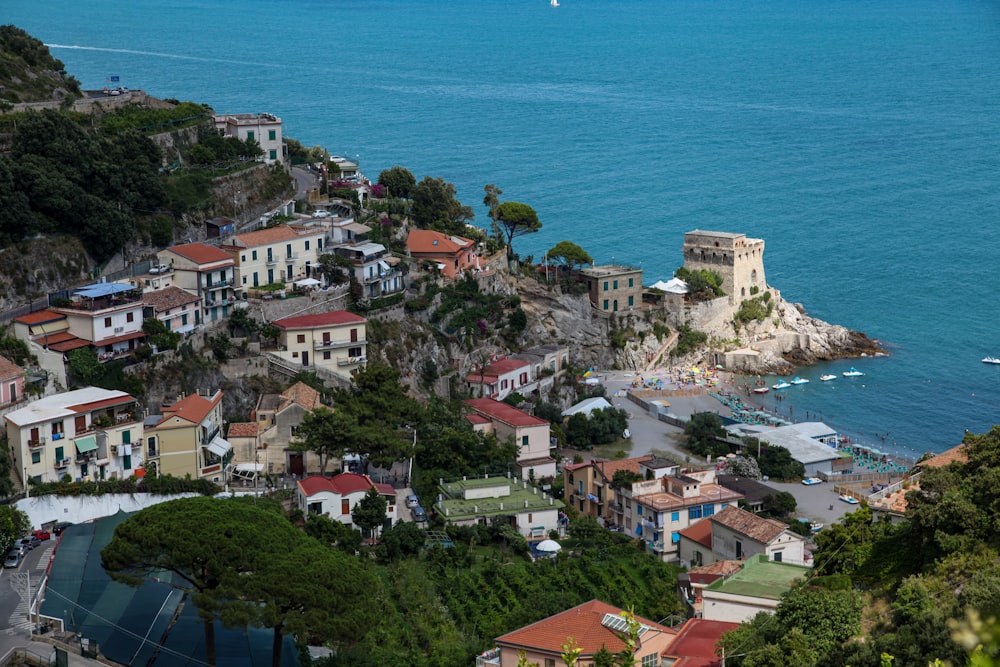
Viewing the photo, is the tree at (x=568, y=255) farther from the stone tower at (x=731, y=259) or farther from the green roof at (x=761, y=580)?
the green roof at (x=761, y=580)

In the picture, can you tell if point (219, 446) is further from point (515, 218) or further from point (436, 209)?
point (515, 218)

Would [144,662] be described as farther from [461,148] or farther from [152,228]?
[461,148]

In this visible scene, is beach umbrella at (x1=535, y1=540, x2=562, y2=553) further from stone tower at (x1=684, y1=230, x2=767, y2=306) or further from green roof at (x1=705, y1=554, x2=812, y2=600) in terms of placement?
stone tower at (x1=684, y1=230, x2=767, y2=306)

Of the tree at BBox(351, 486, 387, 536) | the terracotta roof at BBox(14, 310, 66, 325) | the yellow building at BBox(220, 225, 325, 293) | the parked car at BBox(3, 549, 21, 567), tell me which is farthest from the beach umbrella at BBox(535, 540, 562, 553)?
the terracotta roof at BBox(14, 310, 66, 325)

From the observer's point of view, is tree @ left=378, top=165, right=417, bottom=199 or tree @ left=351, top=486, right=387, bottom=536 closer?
tree @ left=351, top=486, right=387, bottom=536

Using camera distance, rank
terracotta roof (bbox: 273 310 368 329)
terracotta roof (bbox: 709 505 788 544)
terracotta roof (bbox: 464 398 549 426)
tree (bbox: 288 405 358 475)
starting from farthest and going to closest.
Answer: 1. terracotta roof (bbox: 464 398 549 426)
2. terracotta roof (bbox: 273 310 368 329)
3. tree (bbox: 288 405 358 475)
4. terracotta roof (bbox: 709 505 788 544)

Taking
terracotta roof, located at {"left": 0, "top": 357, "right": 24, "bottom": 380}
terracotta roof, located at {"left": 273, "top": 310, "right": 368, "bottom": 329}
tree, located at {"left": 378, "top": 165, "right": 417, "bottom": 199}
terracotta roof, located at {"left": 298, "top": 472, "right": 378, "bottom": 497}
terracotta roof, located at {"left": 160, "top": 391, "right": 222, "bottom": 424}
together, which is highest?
tree, located at {"left": 378, "top": 165, "right": 417, "bottom": 199}

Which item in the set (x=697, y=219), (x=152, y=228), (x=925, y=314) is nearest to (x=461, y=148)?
(x=697, y=219)

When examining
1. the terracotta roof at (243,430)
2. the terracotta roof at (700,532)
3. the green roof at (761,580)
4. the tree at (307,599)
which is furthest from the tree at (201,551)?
the terracotta roof at (700,532)
